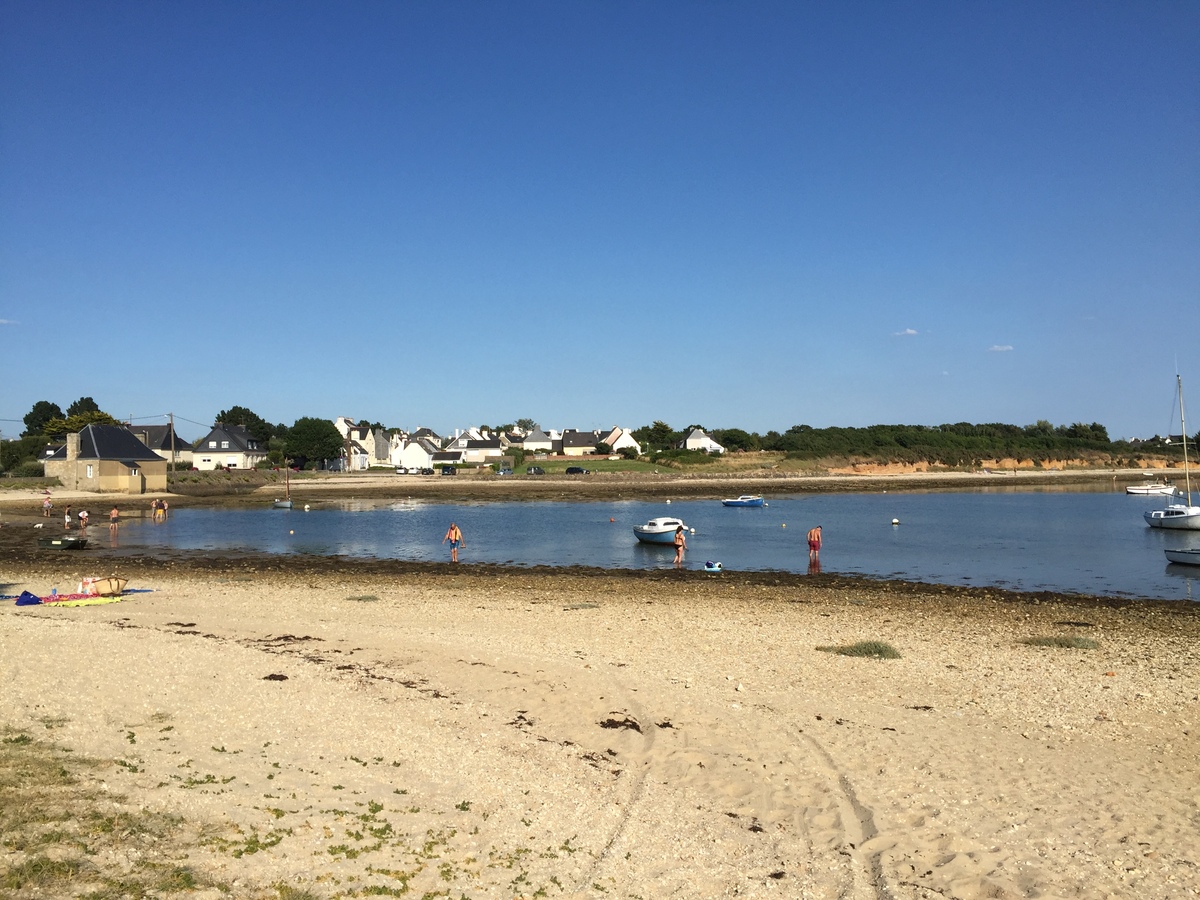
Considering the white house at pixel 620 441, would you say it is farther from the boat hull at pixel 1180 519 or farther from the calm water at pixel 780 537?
the boat hull at pixel 1180 519

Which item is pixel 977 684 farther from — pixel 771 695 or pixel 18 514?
pixel 18 514

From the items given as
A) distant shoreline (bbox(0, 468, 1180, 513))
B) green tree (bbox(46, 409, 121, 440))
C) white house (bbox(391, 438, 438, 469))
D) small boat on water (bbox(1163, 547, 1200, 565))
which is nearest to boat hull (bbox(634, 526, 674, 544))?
small boat on water (bbox(1163, 547, 1200, 565))

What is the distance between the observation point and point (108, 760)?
8656 mm

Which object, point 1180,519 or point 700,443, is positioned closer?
point 1180,519

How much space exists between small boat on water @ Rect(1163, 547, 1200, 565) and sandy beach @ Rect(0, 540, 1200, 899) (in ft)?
53.3

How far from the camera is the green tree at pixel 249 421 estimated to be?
14675cm

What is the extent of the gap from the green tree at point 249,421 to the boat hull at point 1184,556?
13800 cm

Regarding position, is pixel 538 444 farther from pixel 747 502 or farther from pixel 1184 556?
pixel 1184 556

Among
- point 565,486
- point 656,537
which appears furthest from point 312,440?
point 656,537

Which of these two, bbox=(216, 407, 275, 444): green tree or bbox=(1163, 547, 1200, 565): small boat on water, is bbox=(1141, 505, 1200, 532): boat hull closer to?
bbox=(1163, 547, 1200, 565): small boat on water

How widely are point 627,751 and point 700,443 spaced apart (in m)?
127

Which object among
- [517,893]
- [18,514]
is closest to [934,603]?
[517,893]

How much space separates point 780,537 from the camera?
45906mm

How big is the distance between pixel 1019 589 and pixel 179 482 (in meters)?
79.9
